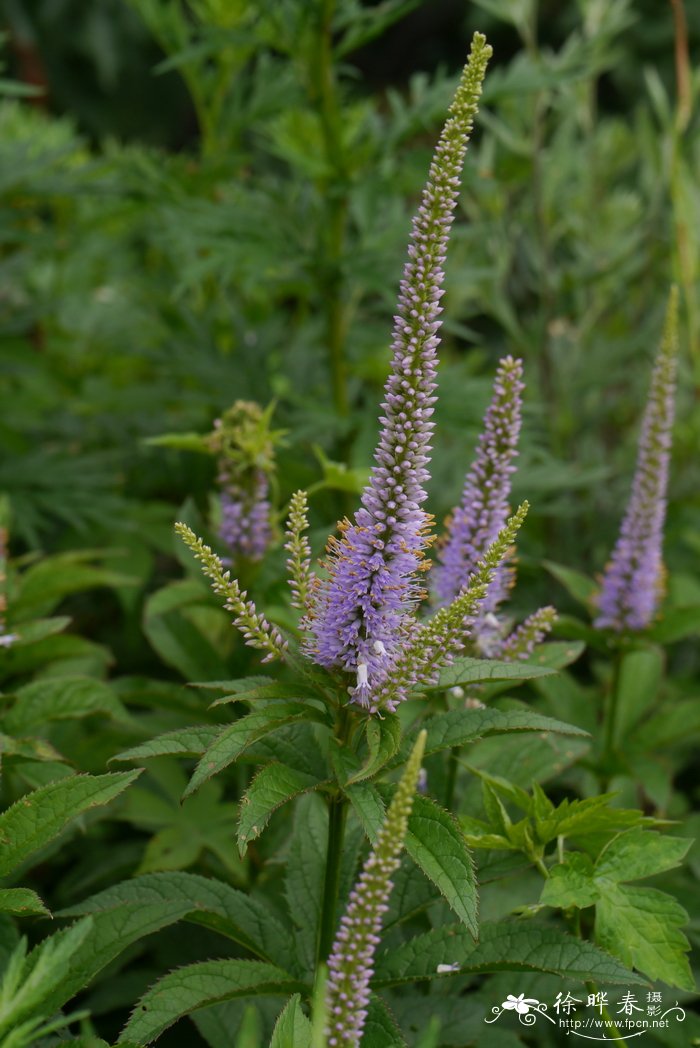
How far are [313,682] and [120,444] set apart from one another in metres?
2.84

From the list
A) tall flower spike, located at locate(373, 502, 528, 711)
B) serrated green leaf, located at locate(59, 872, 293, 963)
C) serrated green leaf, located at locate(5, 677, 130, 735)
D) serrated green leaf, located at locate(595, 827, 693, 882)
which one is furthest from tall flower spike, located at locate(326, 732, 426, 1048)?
serrated green leaf, located at locate(5, 677, 130, 735)

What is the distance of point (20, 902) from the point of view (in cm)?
168

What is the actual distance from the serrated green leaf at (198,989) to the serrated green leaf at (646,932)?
1.80ft

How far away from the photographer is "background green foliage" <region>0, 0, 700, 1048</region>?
8.45 ft

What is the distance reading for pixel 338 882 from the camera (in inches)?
73.5

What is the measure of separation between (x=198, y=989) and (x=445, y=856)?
480 millimetres

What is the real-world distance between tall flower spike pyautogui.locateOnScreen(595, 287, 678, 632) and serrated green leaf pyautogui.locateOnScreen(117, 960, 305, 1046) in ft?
4.21

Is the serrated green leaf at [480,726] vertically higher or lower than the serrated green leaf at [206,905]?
higher

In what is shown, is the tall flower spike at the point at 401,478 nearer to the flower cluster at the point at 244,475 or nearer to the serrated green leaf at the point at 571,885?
the serrated green leaf at the point at 571,885

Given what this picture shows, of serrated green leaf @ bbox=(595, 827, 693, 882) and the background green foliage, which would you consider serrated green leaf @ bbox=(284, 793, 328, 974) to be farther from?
serrated green leaf @ bbox=(595, 827, 693, 882)

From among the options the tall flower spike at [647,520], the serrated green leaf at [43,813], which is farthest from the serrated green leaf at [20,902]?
the tall flower spike at [647,520]

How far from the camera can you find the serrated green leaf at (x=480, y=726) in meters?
1.70

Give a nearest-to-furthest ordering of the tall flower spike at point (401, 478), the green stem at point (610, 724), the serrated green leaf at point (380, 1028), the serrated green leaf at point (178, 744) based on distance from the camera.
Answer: the tall flower spike at point (401, 478) → the serrated green leaf at point (178, 744) → the serrated green leaf at point (380, 1028) → the green stem at point (610, 724)

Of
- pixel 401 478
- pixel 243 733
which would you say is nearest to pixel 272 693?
pixel 243 733
